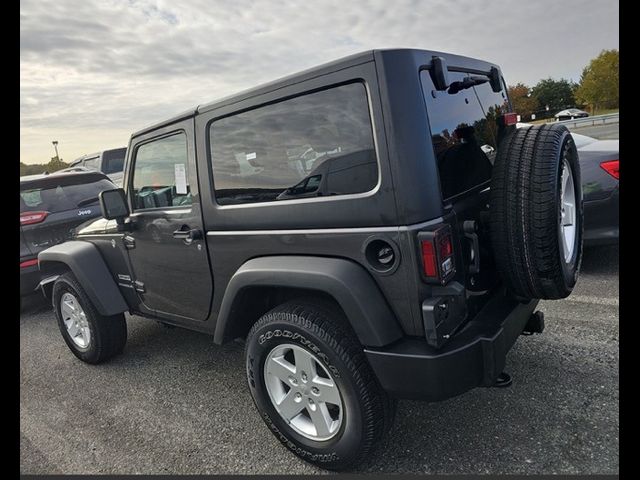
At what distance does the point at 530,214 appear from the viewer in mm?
2055

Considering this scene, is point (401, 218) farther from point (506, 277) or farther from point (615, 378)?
point (615, 378)

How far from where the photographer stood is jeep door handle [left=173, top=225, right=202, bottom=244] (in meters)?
2.78

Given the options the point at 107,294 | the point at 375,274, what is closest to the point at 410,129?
the point at 375,274

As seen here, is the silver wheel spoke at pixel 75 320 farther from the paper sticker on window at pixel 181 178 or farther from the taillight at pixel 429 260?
the taillight at pixel 429 260

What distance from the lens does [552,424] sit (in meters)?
2.47

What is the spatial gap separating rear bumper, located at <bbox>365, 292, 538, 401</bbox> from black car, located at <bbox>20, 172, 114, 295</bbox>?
4.65 meters

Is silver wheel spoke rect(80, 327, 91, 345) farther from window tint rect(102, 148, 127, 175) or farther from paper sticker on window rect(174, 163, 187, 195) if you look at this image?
window tint rect(102, 148, 127, 175)

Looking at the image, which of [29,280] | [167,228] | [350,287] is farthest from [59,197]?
[350,287]

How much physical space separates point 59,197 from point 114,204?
2935mm

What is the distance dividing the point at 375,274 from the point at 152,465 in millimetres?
1662

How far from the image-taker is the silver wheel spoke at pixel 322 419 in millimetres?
2287

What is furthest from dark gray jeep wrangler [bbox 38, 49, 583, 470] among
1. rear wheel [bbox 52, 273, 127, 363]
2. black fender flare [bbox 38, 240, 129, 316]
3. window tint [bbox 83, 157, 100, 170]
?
window tint [bbox 83, 157, 100, 170]

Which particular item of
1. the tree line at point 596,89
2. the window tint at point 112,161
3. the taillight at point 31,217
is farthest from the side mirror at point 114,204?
the tree line at point 596,89

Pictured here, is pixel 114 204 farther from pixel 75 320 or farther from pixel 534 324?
pixel 534 324
